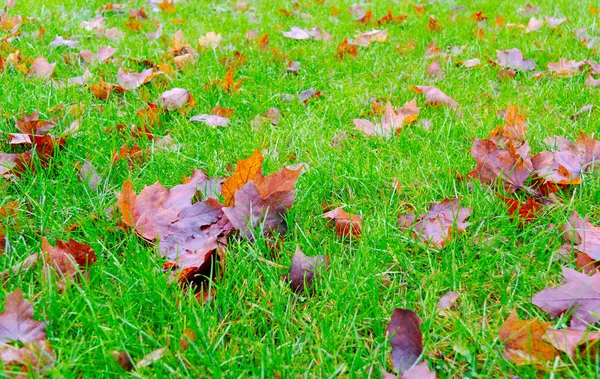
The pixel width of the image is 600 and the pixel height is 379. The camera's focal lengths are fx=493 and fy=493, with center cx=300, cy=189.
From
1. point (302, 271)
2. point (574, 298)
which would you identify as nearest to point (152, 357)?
point (302, 271)

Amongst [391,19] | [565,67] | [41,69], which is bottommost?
[391,19]

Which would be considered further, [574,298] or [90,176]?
[90,176]

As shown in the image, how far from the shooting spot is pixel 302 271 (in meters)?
1.31

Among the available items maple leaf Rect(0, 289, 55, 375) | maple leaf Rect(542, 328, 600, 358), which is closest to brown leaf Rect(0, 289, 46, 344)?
maple leaf Rect(0, 289, 55, 375)

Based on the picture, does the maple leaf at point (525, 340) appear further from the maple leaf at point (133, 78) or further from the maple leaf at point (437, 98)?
the maple leaf at point (133, 78)

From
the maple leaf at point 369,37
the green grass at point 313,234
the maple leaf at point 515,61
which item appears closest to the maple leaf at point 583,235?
the green grass at point 313,234

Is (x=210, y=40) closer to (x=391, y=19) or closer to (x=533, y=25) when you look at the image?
(x=391, y=19)

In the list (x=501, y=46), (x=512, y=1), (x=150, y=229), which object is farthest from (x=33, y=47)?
(x=512, y=1)

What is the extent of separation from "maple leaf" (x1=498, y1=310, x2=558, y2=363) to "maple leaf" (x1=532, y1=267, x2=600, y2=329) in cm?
12

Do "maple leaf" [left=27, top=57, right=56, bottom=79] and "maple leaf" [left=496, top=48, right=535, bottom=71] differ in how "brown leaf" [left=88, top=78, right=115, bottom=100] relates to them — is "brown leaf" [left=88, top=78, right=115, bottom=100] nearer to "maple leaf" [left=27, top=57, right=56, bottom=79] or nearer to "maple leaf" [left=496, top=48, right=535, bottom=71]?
"maple leaf" [left=27, top=57, right=56, bottom=79]

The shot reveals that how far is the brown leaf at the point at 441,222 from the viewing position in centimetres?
144

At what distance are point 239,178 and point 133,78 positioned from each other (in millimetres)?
1357

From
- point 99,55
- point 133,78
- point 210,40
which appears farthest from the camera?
point 210,40

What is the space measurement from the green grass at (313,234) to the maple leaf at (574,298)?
43 millimetres
